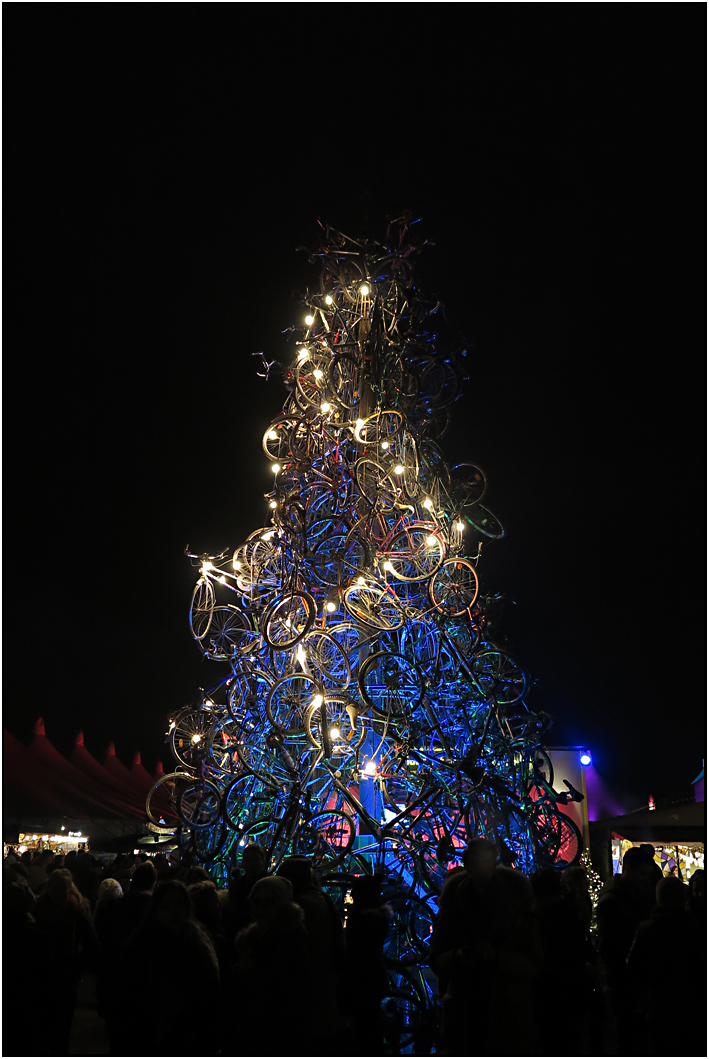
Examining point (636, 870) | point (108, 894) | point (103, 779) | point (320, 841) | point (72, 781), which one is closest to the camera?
point (108, 894)

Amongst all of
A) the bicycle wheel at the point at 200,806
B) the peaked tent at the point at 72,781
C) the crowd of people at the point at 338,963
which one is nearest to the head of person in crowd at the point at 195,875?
the crowd of people at the point at 338,963

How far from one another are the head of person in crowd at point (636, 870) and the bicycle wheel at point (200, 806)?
3150 millimetres

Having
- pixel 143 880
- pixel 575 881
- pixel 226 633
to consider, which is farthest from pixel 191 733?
pixel 575 881

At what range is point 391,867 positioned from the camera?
636 cm

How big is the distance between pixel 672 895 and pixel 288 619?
3789 millimetres

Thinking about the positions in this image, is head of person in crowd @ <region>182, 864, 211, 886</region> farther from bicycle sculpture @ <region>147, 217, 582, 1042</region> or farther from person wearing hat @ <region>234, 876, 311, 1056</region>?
person wearing hat @ <region>234, 876, 311, 1056</region>

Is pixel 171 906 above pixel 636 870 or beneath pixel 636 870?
beneath

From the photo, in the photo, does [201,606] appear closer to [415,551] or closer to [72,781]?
[415,551]

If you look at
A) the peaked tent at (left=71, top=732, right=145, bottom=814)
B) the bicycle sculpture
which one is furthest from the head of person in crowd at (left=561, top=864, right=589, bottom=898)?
the peaked tent at (left=71, top=732, right=145, bottom=814)

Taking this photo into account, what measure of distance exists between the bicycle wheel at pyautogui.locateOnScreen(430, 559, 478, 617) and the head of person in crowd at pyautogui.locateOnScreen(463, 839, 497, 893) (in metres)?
3.62

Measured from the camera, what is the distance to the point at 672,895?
4.64m

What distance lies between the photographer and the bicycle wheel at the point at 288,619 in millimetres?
6828

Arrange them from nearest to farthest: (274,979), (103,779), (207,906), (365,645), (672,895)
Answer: (274,979), (672,895), (207,906), (365,645), (103,779)

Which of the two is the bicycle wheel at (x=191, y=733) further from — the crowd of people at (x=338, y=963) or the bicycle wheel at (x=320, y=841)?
the crowd of people at (x=338, y=963)
